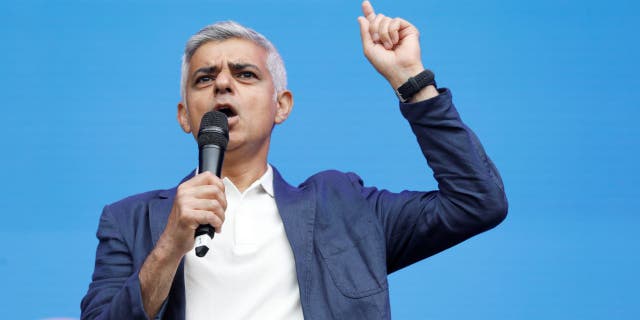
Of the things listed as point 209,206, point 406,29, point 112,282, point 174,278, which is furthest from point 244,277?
point 406,29

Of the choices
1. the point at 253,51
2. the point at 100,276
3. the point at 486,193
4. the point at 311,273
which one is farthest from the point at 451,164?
the point at 100,276

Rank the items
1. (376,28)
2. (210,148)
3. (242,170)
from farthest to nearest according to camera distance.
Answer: (242,170)
(376,28)
(210,148)

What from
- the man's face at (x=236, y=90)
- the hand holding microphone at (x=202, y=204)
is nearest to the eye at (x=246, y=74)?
the man's face at (x=236, y=90)

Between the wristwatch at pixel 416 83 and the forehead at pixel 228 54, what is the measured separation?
1.09ft

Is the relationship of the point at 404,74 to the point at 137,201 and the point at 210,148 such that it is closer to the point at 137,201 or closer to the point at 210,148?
the point at 210,148

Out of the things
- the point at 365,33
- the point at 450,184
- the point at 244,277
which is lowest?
the point at 244,277

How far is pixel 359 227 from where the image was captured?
1659 millimetres

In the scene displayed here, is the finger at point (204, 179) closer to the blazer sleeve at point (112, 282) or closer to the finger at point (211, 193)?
the finger at point (211, 193)

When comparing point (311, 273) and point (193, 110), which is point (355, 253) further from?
point (193, 110)

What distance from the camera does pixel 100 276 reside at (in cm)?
160

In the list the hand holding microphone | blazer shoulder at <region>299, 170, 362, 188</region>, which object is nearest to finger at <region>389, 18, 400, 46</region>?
blazer shoulder at <region>299, 170, 362, 188</region>

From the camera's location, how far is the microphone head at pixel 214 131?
1.41m

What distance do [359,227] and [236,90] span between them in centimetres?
36

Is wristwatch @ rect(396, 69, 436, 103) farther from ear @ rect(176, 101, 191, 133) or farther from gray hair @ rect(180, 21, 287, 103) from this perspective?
ear @ rect(176, 101, 191, 133)
